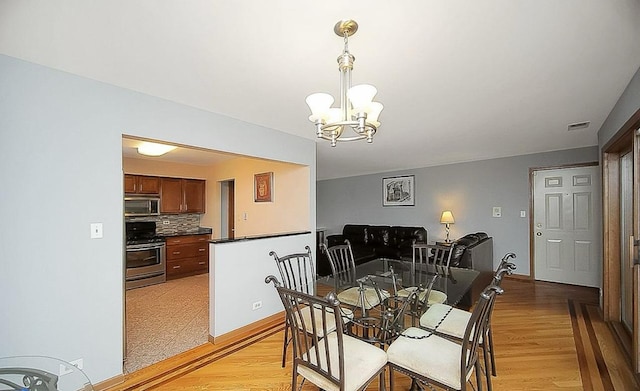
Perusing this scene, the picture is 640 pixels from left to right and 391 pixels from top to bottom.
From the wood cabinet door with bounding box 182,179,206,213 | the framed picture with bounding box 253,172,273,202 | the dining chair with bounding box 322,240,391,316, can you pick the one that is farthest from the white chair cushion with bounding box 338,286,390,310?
the wood cabinet door with bounding box 182,179,206,213

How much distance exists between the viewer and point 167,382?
7.05 feet

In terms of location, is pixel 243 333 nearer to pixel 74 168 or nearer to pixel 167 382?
pixel 167 382

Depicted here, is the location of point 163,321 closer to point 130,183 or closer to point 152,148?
point 152,148

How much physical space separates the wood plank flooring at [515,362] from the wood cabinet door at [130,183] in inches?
143

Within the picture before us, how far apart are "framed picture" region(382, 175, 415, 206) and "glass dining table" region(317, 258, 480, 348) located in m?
2.92

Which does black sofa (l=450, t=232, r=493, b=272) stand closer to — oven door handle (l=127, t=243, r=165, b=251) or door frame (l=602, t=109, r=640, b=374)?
door frame (l=602, t=109, r=640, b=374)

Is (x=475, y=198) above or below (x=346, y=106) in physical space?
below

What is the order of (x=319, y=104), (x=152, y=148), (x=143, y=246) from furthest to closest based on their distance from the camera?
1. (x=143, y=246)
2. (x=152, y=148)
3. (x=319, y=104)

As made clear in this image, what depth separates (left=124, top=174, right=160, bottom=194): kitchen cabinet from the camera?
504 centimetres

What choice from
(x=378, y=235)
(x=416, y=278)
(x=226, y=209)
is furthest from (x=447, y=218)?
(x=226, y=209)

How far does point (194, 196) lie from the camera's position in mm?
6039

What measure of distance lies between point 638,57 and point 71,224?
4150 millimetres

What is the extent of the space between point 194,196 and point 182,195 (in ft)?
0.86

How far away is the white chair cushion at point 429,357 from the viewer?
1.52 m
